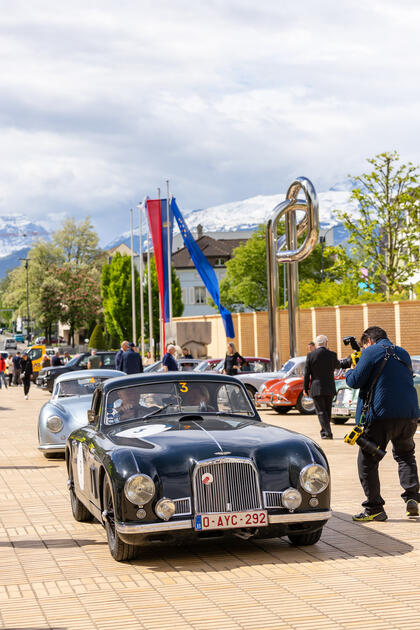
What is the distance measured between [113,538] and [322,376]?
10003 millimetres

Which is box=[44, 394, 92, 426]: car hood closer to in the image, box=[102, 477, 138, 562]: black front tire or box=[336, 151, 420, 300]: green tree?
box=[102, 477, 138, 562]: black front tire

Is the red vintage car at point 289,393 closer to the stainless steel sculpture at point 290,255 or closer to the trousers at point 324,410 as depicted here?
the stainless steel sculpture at point 290,255

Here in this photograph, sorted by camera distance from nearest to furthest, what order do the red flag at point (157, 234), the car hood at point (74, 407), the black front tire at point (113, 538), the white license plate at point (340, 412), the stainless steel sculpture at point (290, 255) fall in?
1. the black front tire at point (113, 538)
2. the car hood at point (74, 407)
3. the white license plate at point (340, 412)
4. the stainless steel sculpture at point (290, 255)
5. the red flag at point (157, 234)

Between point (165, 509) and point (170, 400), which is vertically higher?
point (170, 400)

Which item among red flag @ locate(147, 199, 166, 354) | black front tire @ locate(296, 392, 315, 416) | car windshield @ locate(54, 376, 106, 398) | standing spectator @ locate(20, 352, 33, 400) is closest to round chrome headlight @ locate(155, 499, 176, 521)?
car windshield @ locate(54, 376, 106, 398)

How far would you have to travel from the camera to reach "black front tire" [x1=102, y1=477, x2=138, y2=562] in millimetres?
7395

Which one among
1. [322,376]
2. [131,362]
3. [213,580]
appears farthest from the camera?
[131,362]

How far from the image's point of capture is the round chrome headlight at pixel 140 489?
715cm

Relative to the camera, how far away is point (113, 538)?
7555 millimetres

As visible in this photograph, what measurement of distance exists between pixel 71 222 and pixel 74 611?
102m

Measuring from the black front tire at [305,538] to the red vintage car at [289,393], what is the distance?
17.0m

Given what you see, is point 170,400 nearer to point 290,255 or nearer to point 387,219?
point 290,255

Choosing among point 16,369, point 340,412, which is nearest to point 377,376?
point 340,412

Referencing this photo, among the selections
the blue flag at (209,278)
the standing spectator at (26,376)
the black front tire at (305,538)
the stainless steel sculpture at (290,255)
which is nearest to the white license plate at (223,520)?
the black front tire at (305,538)
